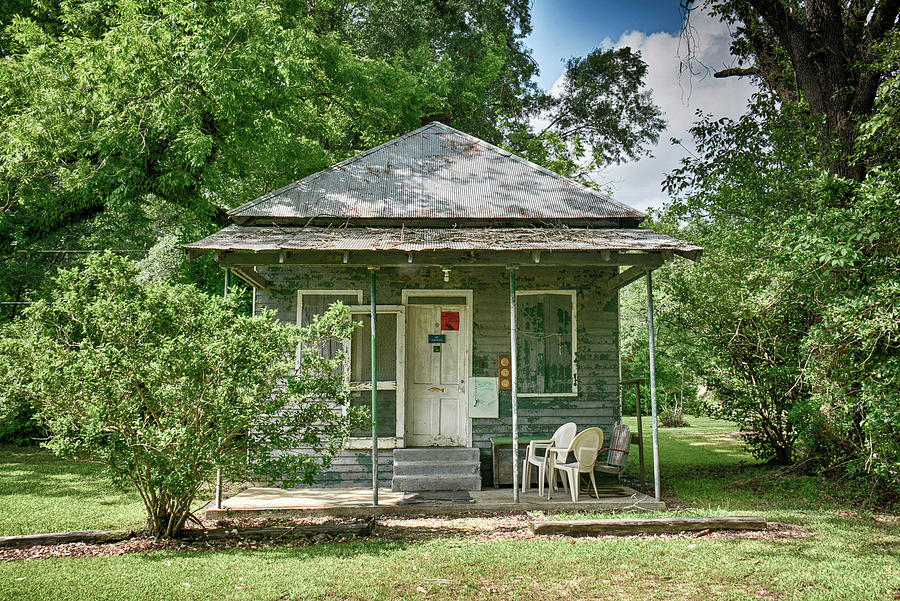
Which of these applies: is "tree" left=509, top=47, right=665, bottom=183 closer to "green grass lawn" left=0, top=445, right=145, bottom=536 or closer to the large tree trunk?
the large tree trunk

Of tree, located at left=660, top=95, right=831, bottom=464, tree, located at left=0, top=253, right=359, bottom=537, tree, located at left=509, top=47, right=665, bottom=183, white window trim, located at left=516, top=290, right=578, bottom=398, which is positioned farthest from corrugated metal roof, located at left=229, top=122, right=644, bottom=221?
tree, located at left=509, top=47, right=665, bottom=183

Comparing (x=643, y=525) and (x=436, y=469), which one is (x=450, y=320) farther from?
(x=643, y=525)

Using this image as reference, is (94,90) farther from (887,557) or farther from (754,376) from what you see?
(887,557)

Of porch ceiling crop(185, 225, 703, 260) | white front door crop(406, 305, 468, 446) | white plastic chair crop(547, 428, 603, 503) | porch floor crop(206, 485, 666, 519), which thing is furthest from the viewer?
white front door crop(406, 305, 468, 446)

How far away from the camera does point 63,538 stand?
234 inches

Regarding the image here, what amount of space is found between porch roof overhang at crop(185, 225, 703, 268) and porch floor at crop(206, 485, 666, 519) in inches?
117

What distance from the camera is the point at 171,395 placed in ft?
19.1

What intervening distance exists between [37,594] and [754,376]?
9.60 metres

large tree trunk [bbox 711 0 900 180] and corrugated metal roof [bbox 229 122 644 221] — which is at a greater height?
large tree trunk [bbox 711 0 900 180]

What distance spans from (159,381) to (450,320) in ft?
15.7

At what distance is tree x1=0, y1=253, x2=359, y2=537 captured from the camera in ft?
18.9

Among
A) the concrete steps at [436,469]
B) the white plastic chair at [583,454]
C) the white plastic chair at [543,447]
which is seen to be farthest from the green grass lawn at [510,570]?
the concrete steps at [436,469]

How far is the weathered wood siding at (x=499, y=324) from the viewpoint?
31.1ft

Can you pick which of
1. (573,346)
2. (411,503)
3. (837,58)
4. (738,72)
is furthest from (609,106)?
(411,503)
